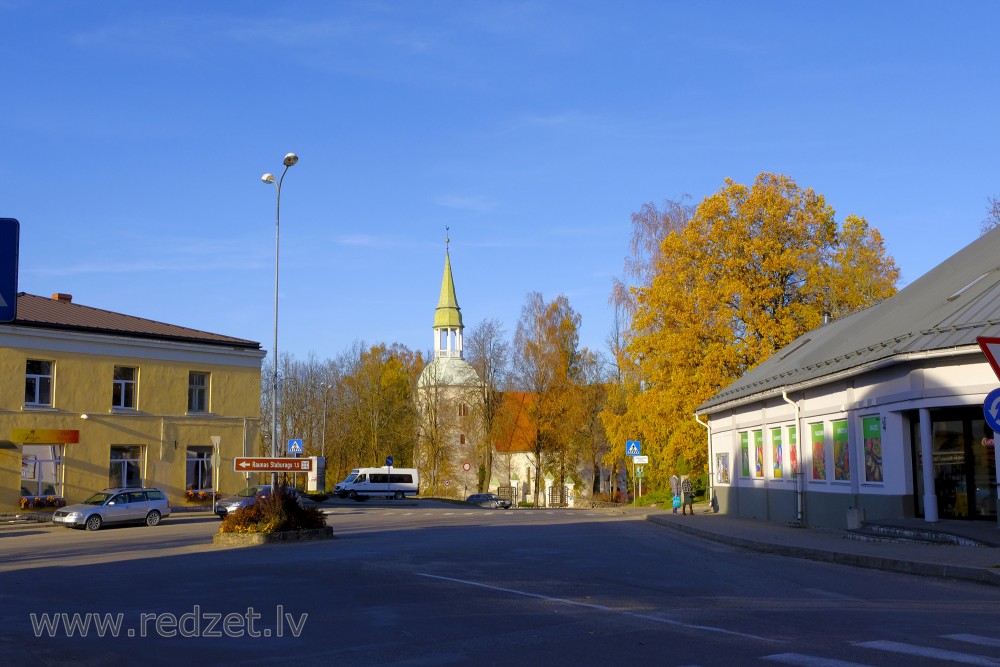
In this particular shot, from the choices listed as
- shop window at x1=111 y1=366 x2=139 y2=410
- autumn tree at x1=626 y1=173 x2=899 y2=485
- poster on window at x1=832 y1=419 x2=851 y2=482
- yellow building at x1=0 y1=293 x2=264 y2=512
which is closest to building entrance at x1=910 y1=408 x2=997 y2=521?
poster on window at x1=832 y1=419 x2=851 y2=482

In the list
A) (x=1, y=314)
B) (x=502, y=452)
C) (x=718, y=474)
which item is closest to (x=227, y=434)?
A: (x=718, y=474)

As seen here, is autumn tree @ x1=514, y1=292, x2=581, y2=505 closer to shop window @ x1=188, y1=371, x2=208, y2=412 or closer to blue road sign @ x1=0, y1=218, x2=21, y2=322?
shop window @ x1=188, y1=371, x2=208, y2=412

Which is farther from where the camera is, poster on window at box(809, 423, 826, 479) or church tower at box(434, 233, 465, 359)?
church tower at box(434, 233, 465, 359)

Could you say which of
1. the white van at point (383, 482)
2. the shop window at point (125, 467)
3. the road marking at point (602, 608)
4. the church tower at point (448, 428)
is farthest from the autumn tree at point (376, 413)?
the road marking at point (602, 608)

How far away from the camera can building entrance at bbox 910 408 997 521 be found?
62.8 feet

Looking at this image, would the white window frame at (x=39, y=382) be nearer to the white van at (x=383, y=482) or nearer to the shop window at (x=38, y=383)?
the shop window at (x=38, y=383)

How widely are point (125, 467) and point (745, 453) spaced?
1033 inches

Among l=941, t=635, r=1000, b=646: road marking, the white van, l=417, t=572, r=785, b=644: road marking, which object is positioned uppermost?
l=941, t=635, r=1000, b=646: road marking

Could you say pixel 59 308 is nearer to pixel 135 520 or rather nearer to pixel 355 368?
pixel 135 520

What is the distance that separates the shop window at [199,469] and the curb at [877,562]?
27735 mm

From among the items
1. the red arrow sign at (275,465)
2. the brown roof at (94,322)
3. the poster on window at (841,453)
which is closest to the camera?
the poster on window at (841,453)

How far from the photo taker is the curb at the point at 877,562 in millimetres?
14086

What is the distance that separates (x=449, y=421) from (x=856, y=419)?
51.6 m

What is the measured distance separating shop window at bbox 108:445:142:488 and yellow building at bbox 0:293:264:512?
0.04m
